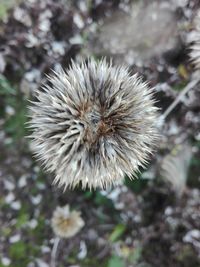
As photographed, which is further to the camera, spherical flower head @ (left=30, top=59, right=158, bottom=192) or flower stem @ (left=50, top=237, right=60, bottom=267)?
flower stem @ (left=50, top=237, right=60, bottom=267)

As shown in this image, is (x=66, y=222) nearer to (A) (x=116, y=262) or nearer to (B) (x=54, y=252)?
(B) (x=54, y=252)

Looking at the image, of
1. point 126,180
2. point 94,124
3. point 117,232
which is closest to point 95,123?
point 94,124

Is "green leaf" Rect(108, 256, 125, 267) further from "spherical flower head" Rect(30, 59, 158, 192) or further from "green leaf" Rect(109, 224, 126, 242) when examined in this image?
"spherical flower head" Rect(30, 59, 158, 192)

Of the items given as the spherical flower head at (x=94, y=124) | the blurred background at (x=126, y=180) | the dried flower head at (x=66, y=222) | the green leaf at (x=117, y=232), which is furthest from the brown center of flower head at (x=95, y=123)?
the green leaf at (x=117, y=232)

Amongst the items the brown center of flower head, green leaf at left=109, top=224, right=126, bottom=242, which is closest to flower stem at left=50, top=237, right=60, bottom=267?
green leaf at left=109, top=224, right=126, bottom=242

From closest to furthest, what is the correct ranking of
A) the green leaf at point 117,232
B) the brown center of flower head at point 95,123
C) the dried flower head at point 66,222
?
the brown center of flower head at point 95,123 < the dried flower head at point 66,222 < the green leaf at point 117,232

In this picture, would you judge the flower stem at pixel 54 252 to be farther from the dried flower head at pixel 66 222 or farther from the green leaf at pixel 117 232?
the green leaf at pixel 117 232
